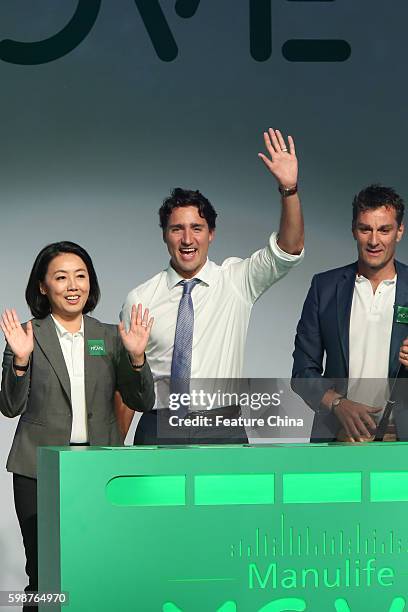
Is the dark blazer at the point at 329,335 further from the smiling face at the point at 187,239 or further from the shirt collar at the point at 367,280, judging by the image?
the smiling face at the point at 187,239

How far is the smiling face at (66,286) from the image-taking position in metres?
4.09

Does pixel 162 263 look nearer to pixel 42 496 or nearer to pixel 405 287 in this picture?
pixel 405 287

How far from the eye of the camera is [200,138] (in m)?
5.76

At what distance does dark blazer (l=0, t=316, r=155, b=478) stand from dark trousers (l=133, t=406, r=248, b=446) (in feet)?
0.53

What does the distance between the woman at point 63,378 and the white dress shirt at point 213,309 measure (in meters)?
0.36

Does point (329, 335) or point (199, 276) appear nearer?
point (329, 335)

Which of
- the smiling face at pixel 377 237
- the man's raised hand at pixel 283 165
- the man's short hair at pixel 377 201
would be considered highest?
the man's raised hand at pixel 283 165

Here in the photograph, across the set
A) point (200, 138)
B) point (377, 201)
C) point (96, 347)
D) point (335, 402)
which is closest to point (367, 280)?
point (377, 201)

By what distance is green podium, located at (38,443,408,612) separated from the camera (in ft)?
9.62

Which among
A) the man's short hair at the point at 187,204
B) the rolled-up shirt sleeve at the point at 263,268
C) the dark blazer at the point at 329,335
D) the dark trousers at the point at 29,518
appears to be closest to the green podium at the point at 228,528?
the dark trousers at the point at 29,518

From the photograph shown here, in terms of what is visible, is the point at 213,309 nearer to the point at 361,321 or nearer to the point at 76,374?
the point at 361,321

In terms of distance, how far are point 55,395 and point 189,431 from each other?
62cm

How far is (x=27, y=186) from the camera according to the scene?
18.9ft

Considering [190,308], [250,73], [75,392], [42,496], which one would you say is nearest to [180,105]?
[250,73]
